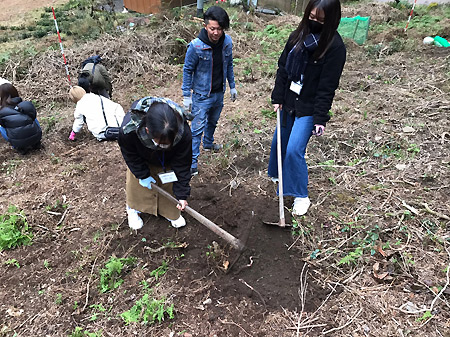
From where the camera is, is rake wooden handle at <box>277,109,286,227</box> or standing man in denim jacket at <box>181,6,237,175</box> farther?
standing man in denim jacket at <box>181,6,237,175</box>

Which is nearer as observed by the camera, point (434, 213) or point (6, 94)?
point (434, 213)

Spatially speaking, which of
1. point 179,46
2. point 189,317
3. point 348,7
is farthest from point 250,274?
point 348,7

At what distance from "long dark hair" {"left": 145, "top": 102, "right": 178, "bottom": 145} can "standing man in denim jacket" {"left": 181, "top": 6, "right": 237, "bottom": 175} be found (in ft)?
4.71

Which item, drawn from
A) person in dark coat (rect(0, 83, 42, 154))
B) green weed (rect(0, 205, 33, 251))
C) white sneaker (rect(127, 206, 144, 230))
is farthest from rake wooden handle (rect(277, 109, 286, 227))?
person in dark coat (rect(0, 83, 42, 154))

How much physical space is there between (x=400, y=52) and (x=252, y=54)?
3285 millimetres

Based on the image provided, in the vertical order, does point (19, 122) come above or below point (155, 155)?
below

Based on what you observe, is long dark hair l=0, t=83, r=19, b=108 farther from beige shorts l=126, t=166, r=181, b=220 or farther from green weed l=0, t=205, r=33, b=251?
beige shorts l=126, t=166, r=181, b=220

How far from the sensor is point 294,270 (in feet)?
8.69

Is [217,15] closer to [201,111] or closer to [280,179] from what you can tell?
[201,111]

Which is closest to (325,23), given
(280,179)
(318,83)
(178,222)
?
(318,83)

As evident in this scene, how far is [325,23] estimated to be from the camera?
228 centimetres

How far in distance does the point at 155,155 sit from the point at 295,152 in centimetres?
123

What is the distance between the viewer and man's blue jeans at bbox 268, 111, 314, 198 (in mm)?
2734

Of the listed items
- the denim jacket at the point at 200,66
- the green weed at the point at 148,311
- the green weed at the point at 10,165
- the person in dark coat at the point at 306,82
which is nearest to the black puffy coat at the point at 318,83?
the person in dark coat at the point at 306,82
